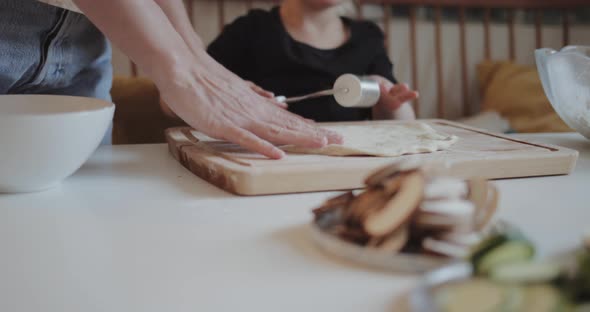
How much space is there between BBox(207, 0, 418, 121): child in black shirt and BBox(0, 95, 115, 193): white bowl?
0.88 m

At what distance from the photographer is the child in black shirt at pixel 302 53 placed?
1.45 m

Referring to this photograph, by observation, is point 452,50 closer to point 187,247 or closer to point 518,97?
point 518,97

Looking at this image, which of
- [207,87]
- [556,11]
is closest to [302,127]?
[207,87]

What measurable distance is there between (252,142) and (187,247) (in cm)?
26

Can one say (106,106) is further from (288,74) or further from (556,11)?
(556,11)

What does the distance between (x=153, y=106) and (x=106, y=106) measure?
2.42 feet

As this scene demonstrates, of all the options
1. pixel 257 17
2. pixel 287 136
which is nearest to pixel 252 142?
pixel 287 136

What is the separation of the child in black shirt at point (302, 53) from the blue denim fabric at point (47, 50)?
0.57m

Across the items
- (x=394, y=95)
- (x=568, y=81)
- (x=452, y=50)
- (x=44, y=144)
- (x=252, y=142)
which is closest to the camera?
(x=44, y=144)

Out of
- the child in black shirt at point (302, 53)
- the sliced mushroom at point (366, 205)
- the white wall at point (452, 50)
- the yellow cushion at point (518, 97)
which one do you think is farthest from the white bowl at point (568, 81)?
the white wall at point (452, 50)

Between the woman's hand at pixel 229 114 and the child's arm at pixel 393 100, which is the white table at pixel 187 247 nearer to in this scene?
the woman's hand at pixel 229 114

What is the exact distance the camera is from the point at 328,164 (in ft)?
1.97

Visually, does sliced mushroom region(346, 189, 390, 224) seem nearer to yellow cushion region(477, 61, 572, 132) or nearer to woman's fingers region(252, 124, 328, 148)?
woman's fingers region(252, 124, 328, 148)

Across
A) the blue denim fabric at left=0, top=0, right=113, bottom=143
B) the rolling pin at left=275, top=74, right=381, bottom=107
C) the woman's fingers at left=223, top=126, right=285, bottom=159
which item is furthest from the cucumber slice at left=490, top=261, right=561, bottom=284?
the blue denim fabric at left=0, top=0, right=113, bottom=143
